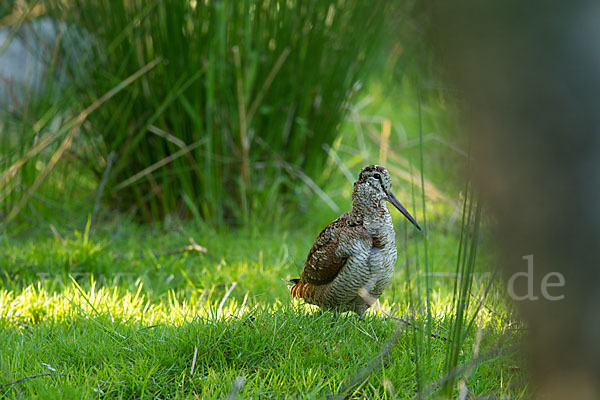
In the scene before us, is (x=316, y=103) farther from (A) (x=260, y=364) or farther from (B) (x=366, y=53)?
(A) (x=260, y=364)

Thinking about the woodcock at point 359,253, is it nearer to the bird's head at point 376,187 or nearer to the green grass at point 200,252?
the bird's head at point 376,187

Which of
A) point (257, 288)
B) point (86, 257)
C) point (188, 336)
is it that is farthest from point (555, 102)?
point (86, 257)

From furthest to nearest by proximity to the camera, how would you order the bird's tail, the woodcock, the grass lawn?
1. the bird's tail
2. the woodcock
3. the grass lawn

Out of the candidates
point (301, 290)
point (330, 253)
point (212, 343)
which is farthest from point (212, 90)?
point (212, 343)

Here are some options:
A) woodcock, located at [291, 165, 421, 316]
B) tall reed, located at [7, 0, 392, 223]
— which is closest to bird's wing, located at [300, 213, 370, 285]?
woodcock, located at [291, 165, 421, 316]

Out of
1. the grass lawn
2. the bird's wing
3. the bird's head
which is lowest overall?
the grass lawn

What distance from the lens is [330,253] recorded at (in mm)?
3119

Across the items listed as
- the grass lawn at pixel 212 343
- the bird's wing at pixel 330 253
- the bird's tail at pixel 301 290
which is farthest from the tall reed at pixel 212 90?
the bird's wing at pixel 330 253

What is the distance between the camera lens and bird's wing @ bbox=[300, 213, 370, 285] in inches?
121

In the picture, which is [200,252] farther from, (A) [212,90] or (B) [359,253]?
(B) [359,253]

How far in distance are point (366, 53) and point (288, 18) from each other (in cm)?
71

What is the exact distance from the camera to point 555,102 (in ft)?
4.27

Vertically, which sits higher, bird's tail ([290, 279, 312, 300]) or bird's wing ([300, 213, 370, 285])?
bird's wing ([300, 213, 370, 285])

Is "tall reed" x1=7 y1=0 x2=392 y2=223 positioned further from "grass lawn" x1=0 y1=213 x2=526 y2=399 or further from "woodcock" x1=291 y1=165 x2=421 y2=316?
"woodcock" x1=291 y1=165 x2=421 y2=316
